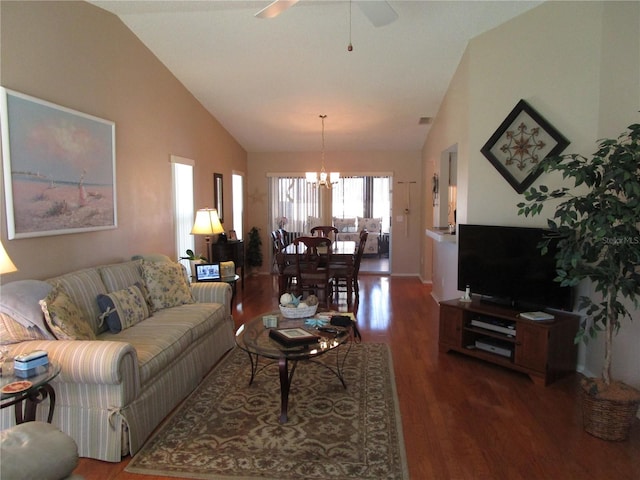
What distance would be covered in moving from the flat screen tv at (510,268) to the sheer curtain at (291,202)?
184 inches

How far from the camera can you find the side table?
1.98 meters

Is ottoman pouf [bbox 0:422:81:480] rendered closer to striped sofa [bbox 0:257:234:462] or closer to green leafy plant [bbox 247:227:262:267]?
striped sofa [bbox 0:257:234:462]

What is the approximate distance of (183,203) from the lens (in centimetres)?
555

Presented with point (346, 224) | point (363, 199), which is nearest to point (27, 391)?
point (346, 224)

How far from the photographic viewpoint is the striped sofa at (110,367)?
95.1 inches

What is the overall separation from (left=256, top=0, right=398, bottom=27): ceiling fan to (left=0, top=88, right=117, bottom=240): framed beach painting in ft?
5.49

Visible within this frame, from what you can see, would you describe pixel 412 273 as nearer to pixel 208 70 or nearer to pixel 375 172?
pixel 375 172

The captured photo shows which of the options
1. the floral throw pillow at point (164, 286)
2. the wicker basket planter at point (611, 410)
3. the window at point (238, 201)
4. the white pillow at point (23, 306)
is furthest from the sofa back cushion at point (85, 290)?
the window at point (238, 201)

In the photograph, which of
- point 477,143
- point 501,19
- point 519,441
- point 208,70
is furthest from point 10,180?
point 501,19

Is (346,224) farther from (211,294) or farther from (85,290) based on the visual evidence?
(85,290)

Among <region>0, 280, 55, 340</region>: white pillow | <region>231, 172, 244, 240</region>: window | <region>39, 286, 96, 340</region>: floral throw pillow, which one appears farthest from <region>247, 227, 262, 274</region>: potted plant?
<region>0, 280, 55, 340</region>: white pillow

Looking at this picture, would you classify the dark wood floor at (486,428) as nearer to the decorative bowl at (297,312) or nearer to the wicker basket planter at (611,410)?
the wicker basket planter at (611,410)

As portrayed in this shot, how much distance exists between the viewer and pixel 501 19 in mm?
3955

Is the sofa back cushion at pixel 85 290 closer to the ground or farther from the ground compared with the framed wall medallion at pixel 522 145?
closer to the ground
